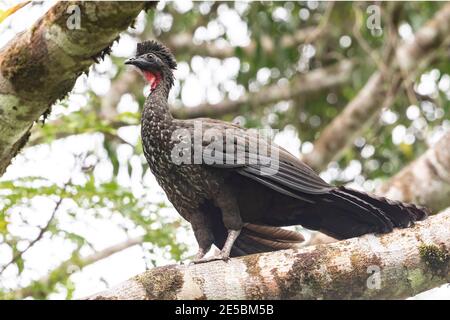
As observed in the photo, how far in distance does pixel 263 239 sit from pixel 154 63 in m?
1.31

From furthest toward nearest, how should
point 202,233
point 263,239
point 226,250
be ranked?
point 263,239 → point 202,233 → point 226,250

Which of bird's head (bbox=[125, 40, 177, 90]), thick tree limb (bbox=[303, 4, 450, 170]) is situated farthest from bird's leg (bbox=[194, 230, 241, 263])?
thick tree limb (bbox=[303, 4, 450, 170])

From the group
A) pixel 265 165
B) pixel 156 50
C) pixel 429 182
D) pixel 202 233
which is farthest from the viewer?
pixel 429 182

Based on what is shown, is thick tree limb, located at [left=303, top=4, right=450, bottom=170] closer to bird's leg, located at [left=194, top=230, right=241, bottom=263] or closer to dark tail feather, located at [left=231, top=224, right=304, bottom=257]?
dark tail feather, located at [left=231, top=224, right=304, bottom=257]

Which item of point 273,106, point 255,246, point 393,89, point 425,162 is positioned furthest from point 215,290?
point 273,106

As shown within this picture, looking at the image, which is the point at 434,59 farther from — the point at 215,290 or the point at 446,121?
the point at 215,290

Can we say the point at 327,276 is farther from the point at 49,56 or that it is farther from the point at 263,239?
the point at 49,56

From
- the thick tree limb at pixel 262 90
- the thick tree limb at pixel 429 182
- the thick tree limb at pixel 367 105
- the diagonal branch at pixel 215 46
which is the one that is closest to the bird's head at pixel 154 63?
the thick tree limb at pixel 429 182

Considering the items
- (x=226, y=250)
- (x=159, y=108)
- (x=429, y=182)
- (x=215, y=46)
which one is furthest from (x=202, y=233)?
(x=215, y=46)

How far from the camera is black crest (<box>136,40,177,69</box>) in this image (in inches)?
185

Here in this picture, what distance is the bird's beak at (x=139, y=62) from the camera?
461 centimetres

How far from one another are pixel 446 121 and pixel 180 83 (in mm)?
3108

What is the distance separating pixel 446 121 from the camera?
8391 mm

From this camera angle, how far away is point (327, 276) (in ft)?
11.8
